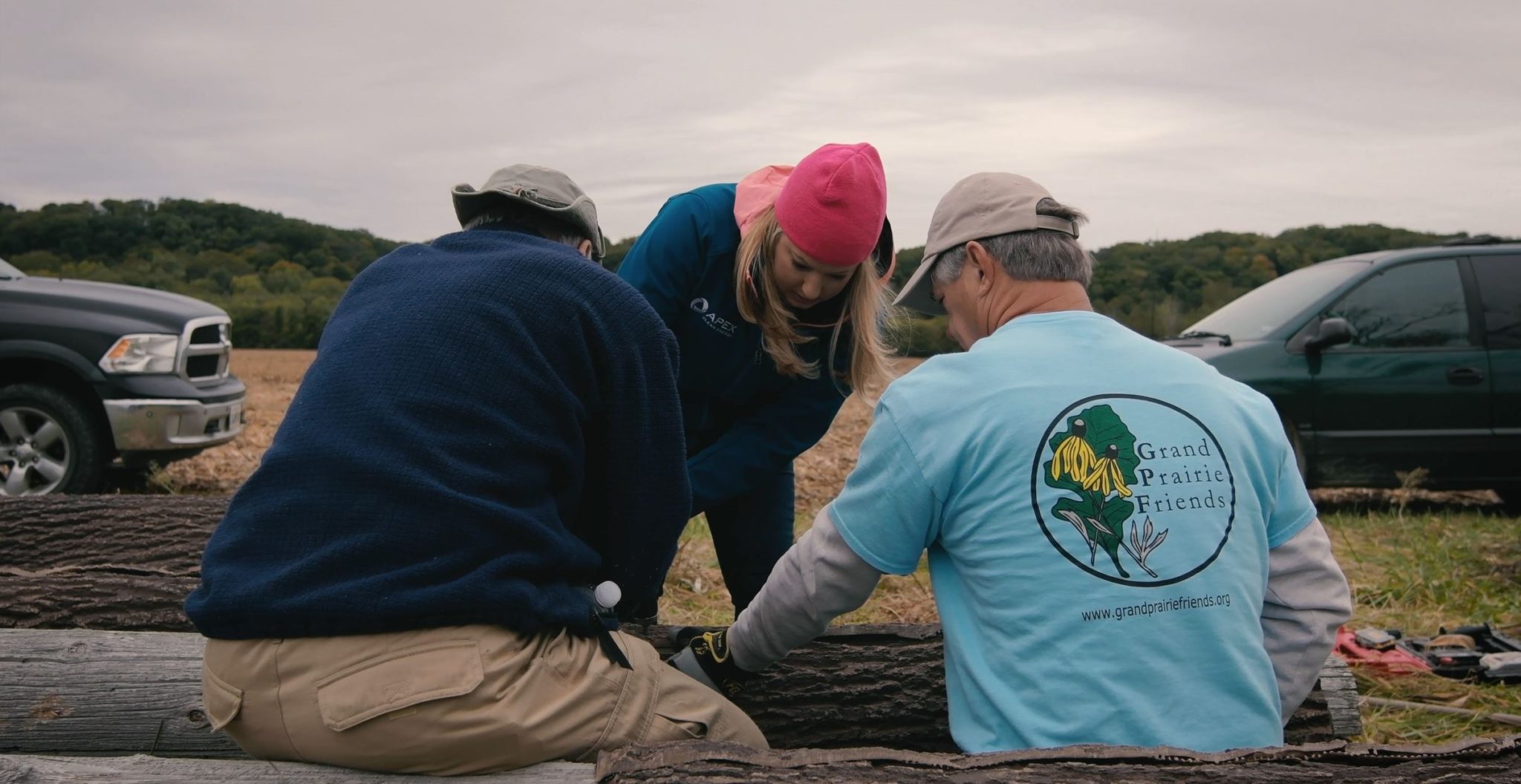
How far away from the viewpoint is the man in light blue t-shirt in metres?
1.84

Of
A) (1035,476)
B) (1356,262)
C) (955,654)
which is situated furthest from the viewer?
(1356,262)

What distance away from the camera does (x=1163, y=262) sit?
17.8 meters

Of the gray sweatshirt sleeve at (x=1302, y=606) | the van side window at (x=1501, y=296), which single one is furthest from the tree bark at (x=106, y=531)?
the van side window at (x=1501, y=296)

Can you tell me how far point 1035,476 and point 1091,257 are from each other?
62 centimetres

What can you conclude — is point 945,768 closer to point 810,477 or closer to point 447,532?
point 447,532

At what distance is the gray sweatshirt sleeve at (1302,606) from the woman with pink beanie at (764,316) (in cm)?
135

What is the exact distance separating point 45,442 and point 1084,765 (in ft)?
23.1

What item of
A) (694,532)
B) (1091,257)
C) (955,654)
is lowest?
(694,532)

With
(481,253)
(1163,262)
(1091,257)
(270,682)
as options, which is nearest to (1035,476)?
(1091,257)

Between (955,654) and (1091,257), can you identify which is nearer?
(955,654)

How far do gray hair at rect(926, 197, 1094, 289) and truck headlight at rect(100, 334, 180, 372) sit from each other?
658 cm

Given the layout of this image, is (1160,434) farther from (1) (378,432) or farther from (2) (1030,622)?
(1) (378,432)

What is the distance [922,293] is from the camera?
97.8 inches

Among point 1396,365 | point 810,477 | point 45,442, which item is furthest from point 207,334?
point 1396,365
